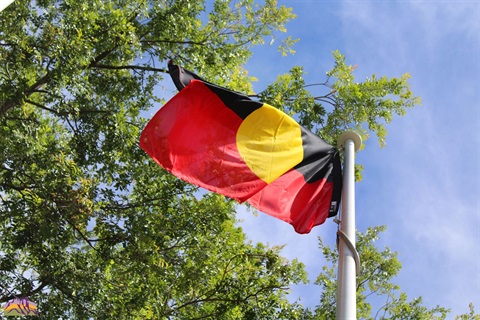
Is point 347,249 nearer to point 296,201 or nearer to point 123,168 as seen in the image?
point 296,201

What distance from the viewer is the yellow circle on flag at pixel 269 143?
698 cm

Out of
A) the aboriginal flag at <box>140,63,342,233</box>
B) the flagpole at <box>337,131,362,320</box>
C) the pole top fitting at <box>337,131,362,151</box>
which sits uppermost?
the pole top fitting at <box>337,131,362,151</box>

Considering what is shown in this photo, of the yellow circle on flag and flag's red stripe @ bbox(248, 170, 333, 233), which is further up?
the yellow circle on flag

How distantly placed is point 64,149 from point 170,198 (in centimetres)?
240

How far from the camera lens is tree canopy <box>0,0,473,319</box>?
10188 mm

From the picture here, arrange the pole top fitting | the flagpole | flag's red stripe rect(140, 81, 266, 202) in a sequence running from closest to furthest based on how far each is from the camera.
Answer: the flagpole
flag's red stripe rect(140, 81, 266, 202)
the pole top fitting

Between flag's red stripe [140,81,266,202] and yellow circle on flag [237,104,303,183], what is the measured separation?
3.9 inches

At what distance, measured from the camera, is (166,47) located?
12.5m

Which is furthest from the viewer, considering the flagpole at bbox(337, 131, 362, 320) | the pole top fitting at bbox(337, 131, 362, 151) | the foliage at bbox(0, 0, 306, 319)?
the foliage at bbox(0, 0, 306, 319)

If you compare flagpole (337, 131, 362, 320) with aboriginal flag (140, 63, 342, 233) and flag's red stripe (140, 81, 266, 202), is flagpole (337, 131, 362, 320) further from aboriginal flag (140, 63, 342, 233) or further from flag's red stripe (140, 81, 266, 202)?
flag's red stripe (140, 81, 266, 202)

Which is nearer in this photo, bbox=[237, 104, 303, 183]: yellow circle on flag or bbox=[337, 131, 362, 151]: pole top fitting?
bbox=[237, 104, 303, 183]: yellow circle on flag

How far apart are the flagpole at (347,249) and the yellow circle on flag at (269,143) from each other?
611 mm

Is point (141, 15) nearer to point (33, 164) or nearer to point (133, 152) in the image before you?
point (133, 152)

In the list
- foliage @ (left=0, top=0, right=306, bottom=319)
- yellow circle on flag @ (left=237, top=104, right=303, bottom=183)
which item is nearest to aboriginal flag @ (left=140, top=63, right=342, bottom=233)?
yellow circle on flag @ (left=237, top=104, right=303, bottom=183)
